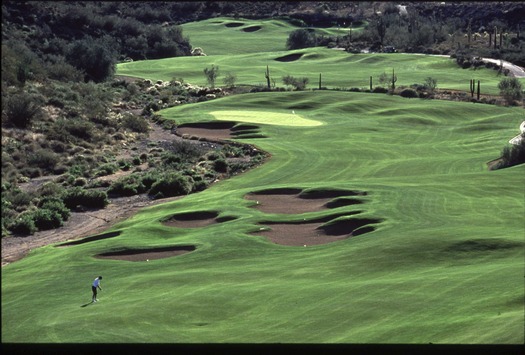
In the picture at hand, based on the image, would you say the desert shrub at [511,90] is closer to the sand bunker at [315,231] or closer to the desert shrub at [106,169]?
the desert shrub at [106,169]

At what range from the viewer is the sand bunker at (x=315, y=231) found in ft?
171

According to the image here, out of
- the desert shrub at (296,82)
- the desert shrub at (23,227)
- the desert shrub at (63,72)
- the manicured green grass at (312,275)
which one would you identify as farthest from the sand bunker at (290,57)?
the desert shrub at (23,227)

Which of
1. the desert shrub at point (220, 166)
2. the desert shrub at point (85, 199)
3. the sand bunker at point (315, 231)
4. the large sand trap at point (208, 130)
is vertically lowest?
the large sand trap at point (208, 130)

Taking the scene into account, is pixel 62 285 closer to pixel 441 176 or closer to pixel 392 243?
pixel 392 243

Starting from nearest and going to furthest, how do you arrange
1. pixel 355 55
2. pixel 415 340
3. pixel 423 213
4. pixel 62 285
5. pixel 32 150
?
pixel 415 340 < pixel 62 285 < pixel 423 213 < pixel 32 150 < pixel 355 55

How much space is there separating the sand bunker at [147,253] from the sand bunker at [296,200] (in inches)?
402

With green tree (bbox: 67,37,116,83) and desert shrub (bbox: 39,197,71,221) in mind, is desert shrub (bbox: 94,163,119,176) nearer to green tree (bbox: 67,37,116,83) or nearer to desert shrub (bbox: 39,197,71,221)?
desert shrub (bbox: 39,197,71,221)

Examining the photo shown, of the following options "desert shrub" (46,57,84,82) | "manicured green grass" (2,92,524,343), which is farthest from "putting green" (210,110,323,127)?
"manicured green grass" (2,92,524,343)

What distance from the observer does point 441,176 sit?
70.2 metres

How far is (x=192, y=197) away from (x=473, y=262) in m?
30.9

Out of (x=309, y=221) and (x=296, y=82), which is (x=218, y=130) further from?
(x=309, y=221)

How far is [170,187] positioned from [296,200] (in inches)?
521

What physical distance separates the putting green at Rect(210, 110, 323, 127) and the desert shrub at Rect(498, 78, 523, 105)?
24462mm

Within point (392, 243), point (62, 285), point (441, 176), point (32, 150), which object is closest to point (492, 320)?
point (392, 243)
